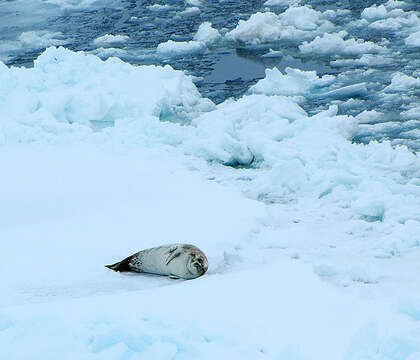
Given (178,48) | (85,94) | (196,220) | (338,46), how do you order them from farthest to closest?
(178,48), (338,46), (85,94), (196,220)

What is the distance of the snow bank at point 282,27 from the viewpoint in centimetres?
1212

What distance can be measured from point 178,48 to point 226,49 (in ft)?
2.58

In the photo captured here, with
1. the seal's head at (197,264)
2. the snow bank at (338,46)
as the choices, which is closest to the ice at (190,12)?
the snow bank at (338,46)

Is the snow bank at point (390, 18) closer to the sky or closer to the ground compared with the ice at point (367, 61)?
closer to the sky

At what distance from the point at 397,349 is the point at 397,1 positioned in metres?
10.3

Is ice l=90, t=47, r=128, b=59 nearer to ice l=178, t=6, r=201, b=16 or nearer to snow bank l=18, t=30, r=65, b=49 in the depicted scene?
snow bank l=18, t=30, r=65, b=49

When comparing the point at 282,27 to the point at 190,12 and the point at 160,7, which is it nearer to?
the point at 190,12

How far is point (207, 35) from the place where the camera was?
12305 millimetres

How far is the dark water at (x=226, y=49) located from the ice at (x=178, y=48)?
18 centimetres

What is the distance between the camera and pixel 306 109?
902 cm

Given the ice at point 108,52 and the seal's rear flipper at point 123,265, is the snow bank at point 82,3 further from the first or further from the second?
the seal's rear flipper at point 123,265

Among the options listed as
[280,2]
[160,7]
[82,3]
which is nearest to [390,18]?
[280,2]

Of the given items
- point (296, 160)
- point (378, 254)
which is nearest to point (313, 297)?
point (378, 254)

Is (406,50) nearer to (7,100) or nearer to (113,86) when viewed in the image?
(113,86)
